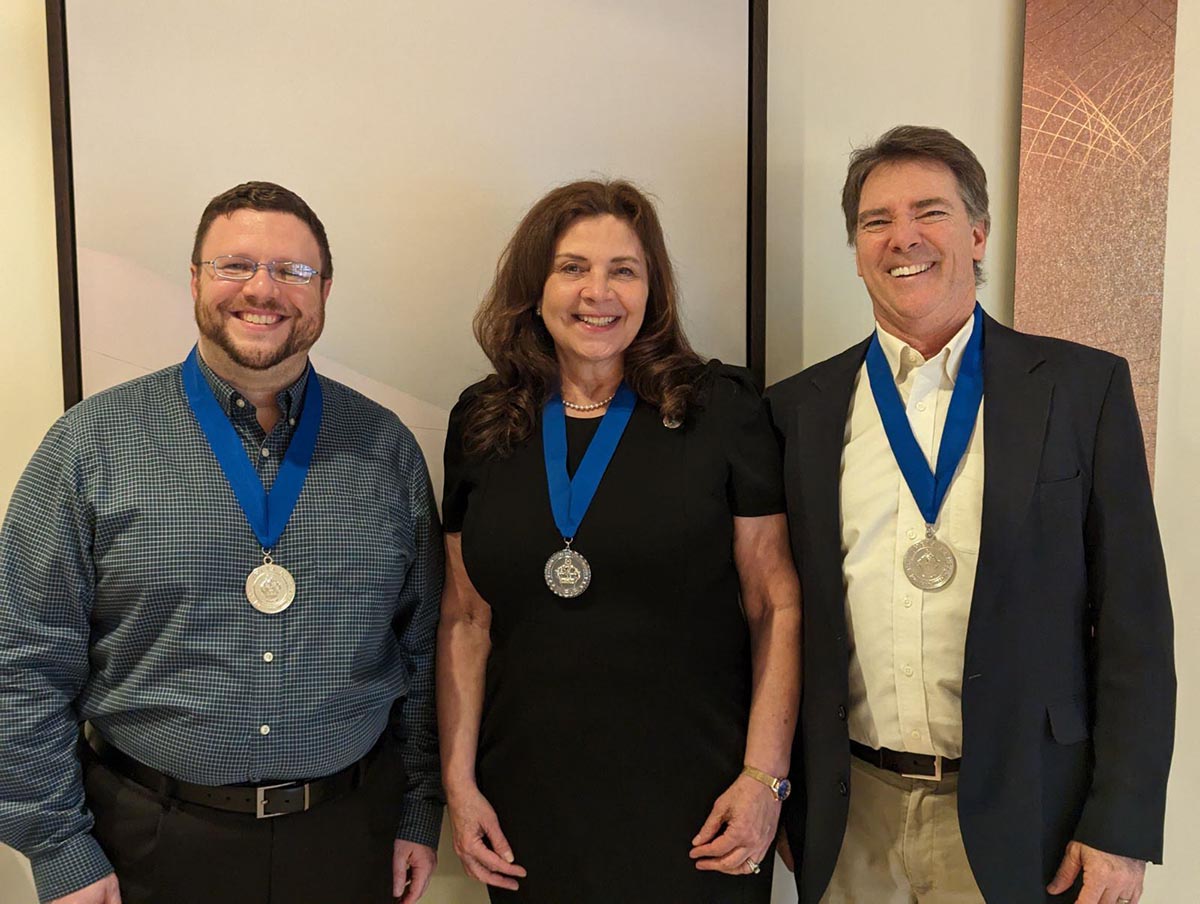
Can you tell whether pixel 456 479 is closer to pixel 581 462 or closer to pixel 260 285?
pixel 581 462

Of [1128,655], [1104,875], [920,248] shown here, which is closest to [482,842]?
[1104,875]

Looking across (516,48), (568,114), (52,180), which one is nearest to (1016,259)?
(568,114)

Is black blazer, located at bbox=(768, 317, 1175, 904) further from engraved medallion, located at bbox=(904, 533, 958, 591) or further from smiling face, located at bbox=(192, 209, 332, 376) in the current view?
smiling face, located at bbox=(192, 209, 332, 376)

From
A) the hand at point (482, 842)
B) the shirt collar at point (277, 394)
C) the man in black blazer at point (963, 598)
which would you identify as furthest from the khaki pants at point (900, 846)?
the shirt collar at point (277, 394)

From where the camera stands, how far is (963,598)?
1.58 metres

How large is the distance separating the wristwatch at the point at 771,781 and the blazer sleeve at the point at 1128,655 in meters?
0.51

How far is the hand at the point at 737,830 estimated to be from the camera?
1668 mm

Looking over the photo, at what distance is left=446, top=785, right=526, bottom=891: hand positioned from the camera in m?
1.76

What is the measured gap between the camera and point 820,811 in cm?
167

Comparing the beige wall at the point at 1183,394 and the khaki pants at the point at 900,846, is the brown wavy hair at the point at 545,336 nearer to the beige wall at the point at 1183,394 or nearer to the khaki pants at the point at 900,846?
the khaki pants at the point at 900,846

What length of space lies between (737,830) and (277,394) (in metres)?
1.21

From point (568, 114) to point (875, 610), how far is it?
1.36 m

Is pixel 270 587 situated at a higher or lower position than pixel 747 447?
lower

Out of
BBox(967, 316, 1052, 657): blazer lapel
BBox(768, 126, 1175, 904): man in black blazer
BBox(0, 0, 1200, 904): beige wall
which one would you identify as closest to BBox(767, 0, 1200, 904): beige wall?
BBox(0, 0, 1200, 904): beige wall
